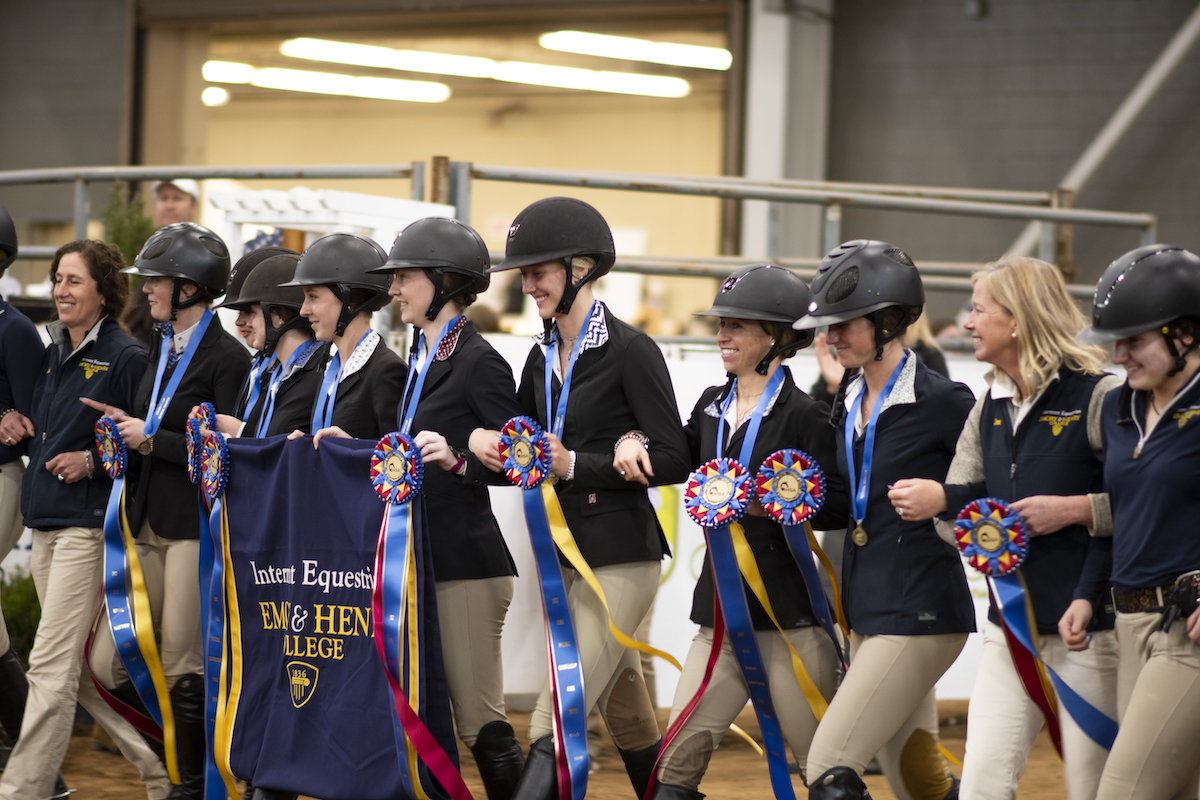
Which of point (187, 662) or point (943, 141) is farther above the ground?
point (943, 141)

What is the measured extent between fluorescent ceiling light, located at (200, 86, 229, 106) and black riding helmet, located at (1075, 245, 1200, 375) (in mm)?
14528

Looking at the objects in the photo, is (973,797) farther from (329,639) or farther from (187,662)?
(187,662)

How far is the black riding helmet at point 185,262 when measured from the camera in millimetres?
4863

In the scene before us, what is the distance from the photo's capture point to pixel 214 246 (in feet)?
16.5

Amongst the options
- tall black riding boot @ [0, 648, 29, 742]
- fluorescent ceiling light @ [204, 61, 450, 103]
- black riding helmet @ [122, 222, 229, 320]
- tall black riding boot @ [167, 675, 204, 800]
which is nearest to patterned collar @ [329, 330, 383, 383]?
black riding helmet @ [122, 222, 229, 320]

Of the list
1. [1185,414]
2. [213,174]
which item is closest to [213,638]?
[1185,414]

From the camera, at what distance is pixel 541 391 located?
13.9 ft

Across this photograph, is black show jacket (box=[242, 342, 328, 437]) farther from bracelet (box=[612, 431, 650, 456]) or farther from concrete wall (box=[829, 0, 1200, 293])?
concrete wall (box=[829, 0, 1200, 293])

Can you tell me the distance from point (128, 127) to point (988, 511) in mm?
13848

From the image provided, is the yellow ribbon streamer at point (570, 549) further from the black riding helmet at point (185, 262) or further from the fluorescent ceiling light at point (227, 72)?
the fluorescent ceiling light at point (227, 72)

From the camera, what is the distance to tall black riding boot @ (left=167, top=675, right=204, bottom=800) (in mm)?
4699

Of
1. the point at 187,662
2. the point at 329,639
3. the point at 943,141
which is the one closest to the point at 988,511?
the point at 329,639

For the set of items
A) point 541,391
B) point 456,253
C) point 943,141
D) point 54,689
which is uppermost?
point 943,141

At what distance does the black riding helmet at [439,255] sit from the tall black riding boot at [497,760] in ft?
4.42
